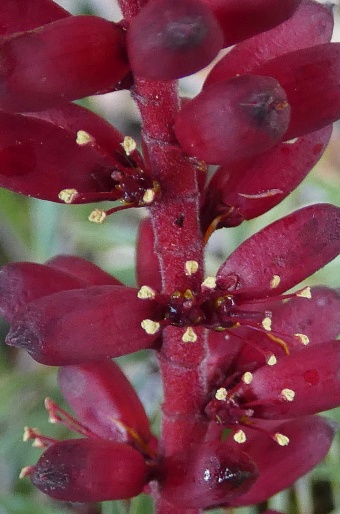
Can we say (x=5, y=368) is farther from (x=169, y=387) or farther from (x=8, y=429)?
(x=169, y=387)

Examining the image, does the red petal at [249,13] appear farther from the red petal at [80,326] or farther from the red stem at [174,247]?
the red petal at [80,326]

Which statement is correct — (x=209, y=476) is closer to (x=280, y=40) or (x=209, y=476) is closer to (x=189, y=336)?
(x=189, y=336)

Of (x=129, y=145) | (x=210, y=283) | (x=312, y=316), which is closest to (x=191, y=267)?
(x=210, y=283)

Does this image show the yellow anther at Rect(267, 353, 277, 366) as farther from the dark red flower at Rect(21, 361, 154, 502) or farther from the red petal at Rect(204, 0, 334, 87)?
the red petal at Rect(204, 0, 334, 87)

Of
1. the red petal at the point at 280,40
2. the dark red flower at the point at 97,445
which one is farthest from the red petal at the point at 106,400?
the red petal at the point at 280,40

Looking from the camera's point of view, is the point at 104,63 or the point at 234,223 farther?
the point at 234,223

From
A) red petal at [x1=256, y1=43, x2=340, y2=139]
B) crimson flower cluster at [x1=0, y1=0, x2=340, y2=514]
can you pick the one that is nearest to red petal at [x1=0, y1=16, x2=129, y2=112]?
crimson flower cluster at [x1=0, y1=0, x2=340, y2=514]

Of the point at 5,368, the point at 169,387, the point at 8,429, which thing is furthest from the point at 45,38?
the point at 5,368

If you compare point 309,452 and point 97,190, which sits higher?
point 97,190
